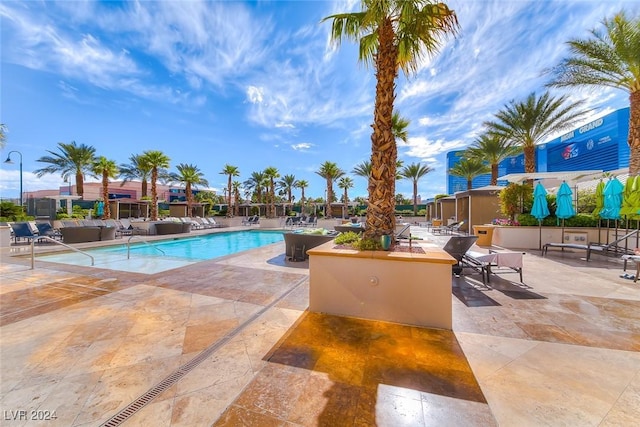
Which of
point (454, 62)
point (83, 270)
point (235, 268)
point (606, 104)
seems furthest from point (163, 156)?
point (606, 104)

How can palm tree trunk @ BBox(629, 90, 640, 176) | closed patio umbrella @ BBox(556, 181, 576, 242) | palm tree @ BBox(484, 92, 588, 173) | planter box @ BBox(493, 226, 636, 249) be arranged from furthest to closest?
palm tree @ BBox(484, 92, 588, 173)
planter box @ BBox(493, 226, 636, 249)
palm tree trunk @ BBox(629, 90, 640, 176)
closed patio umbrella @ BBox(556, 181, 576, 242)

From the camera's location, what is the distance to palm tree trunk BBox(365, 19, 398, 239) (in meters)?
4.04

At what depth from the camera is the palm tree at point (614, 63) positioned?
790 cm

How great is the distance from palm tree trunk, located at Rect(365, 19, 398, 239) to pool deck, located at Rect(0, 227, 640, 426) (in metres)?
1.63

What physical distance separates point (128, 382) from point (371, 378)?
209cm

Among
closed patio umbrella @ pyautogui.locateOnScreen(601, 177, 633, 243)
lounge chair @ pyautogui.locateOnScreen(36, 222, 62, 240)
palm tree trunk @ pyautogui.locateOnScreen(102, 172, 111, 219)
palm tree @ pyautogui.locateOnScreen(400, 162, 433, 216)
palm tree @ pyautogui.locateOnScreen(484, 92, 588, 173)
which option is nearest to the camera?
closed patio umbrella @ pyautogui.locateOnScreen(601, 177, 633, 243)

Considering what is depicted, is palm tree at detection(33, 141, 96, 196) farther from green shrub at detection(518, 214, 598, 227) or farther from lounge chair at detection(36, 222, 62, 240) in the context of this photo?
green shrub at detection(518, 214, 598, 227)

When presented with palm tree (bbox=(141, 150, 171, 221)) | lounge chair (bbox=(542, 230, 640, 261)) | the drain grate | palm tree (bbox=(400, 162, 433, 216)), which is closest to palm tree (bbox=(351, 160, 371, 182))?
palm tree (bbox=(400, 162, 433, 216))

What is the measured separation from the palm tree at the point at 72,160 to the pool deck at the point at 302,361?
24537 millimetres

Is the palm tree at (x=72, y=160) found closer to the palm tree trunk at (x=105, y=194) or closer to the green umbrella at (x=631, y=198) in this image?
the palm tree trunk at (x=105, y=194)

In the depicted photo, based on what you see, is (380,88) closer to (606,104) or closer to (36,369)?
(36,369)

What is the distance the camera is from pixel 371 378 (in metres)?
2.12

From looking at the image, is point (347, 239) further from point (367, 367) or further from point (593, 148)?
point (593, 148)

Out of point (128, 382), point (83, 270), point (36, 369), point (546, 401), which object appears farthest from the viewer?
point (83, 270)
